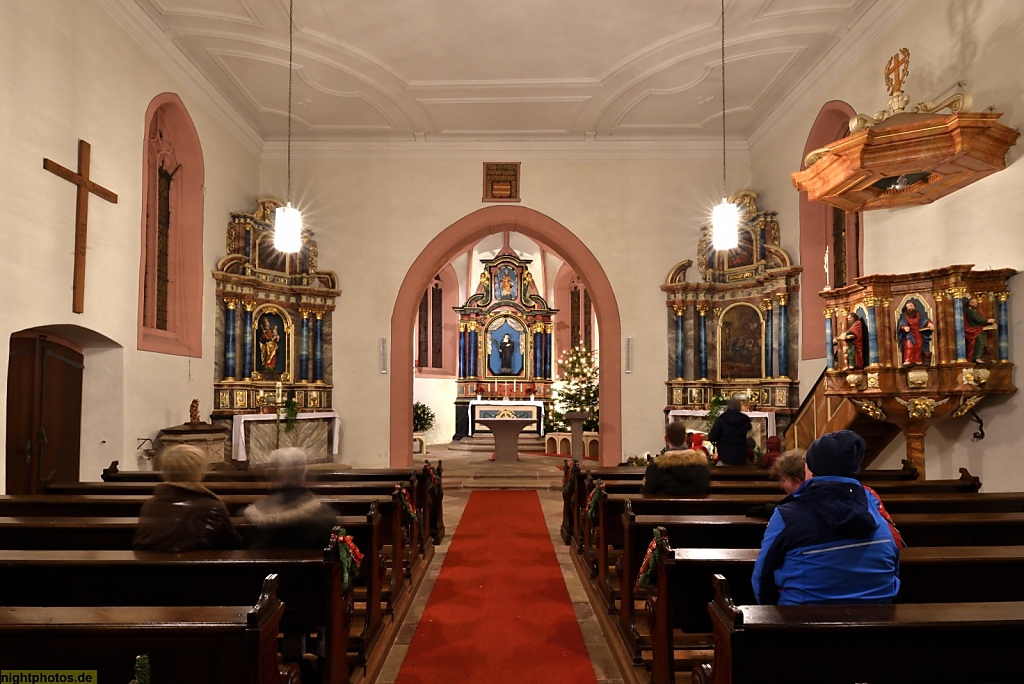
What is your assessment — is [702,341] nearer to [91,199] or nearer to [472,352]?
[91,199]

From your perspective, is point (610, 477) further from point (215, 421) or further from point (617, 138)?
point (617, 138)

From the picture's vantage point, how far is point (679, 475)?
4.59 m

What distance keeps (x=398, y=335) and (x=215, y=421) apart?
321 centimetres

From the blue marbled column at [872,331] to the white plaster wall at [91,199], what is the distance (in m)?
7.15

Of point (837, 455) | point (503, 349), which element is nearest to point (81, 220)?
point (837, 455)

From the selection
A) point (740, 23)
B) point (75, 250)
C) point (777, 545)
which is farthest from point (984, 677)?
point (740, 23)

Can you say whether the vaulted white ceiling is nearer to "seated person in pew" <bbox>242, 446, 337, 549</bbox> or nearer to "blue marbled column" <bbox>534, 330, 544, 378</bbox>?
"seated person in pew" <bbox>242, 446, 337, 549</bbox>

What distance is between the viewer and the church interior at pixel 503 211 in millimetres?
5660

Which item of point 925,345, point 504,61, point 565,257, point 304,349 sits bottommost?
point 925,345

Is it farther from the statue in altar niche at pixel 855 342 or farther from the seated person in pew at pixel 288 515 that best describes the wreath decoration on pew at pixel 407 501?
the statue in altar niche at pixel 855 342

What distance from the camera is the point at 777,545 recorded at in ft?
8.02

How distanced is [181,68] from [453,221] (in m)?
4.59

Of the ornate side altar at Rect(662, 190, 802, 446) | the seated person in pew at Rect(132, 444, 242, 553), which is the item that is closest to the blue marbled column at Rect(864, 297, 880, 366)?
the ornate side altar at Rect(662, 190, 802, 446)

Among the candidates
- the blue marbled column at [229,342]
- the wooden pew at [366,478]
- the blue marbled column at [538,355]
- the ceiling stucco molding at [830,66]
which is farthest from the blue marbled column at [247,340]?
the blue marbled column at [538,355]
